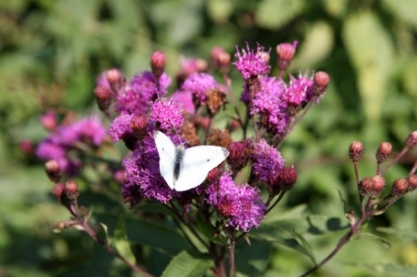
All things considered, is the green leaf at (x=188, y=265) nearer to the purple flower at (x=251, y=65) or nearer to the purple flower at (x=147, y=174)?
the purple flower at (x=147, y=174)

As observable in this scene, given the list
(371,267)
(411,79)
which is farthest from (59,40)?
(371,267)

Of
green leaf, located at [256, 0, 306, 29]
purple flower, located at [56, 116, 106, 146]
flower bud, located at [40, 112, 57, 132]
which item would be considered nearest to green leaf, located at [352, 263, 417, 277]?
purple flower, located at [56, 116, 106, 146]

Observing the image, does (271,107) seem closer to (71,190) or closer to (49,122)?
(71,190)

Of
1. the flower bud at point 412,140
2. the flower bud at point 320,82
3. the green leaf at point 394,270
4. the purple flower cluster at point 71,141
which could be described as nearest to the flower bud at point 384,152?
the flower bud at point 412,140

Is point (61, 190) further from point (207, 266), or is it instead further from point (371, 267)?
point (371, 267)

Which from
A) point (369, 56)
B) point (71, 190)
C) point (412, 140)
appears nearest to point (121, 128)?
point (71, 190)

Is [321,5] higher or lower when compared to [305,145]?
higher

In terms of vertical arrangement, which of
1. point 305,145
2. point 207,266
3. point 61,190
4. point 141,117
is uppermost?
point 305,145
